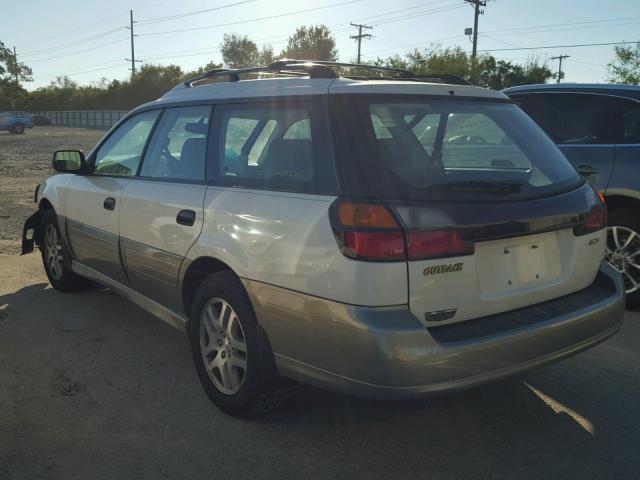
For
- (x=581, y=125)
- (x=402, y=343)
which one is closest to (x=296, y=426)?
(x=402, y=343)

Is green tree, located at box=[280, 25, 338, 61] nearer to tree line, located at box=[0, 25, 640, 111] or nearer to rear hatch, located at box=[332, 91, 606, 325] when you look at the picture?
tree line, located at box=[0, 25, 640, 111]

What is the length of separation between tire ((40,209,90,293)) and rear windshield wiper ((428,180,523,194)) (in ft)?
12.0

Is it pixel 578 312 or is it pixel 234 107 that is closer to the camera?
pixel 578 312

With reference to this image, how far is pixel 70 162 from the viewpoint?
15.3 feet

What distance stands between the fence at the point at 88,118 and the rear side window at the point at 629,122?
60506 mm

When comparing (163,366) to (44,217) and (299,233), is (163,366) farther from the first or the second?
(44,217)

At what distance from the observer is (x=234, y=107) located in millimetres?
3344

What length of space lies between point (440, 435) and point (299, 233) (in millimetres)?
1300

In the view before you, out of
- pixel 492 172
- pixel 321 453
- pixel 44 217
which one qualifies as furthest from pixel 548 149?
pixel 44 217

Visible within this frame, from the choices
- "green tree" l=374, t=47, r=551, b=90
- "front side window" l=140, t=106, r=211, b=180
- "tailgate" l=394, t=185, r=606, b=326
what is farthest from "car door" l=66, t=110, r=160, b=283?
"green tree" l=374, t=47, r=551, b=90

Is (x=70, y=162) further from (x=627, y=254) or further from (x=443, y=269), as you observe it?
(x=627, y=254)

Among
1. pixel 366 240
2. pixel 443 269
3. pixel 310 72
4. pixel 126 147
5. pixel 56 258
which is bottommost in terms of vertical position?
pixel 56 258

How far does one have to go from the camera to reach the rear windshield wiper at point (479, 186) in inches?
102

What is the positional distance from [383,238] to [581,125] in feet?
11.8
